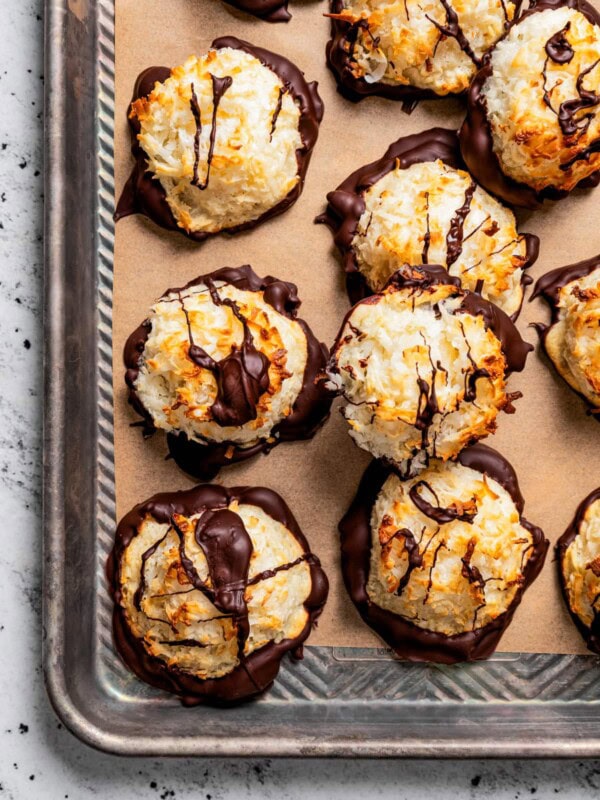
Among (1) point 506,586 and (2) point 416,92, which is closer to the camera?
(1) point 506,586

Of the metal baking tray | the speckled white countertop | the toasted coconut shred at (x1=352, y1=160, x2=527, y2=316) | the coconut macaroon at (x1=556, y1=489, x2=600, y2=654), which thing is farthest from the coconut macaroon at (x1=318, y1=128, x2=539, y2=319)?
the speckled white countertop

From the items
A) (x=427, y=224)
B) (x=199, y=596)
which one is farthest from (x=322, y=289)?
(x=199, y=596)

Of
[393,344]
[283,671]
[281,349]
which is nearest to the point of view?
[393,344]

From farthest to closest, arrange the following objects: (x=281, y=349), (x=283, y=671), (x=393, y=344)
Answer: (x=283, y=671)
(x=281, y=349)
(x=393, y=344)

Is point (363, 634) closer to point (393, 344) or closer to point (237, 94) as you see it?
point (393, 344)

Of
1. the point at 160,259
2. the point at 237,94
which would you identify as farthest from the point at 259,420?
the point at 237,94

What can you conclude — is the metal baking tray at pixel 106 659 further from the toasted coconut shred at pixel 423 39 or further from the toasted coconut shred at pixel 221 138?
the toasted coconut shred at pixel 423 39
